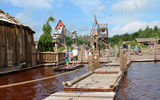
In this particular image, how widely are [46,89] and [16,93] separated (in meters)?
1.31

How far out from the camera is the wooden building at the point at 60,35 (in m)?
44.0

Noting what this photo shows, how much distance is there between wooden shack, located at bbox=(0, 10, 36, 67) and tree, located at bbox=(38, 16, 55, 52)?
5124 millimetres

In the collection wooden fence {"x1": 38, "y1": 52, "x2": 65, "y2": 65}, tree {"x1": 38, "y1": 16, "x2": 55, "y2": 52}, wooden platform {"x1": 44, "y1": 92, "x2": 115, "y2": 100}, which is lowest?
wooden platform {"x1": 44, "y1": 92, "x2": 115, "y2": 100}

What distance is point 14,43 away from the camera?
15445 mm

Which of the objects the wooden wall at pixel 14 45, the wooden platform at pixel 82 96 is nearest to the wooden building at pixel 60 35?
the wooden wall at pixel 14 45

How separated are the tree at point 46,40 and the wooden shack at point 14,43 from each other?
512 cm

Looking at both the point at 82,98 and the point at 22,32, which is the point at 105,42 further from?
the point at 82,98

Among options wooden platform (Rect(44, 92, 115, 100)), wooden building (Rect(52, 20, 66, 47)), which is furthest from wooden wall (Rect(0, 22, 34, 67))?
wooden building (Rect(52, 20, 66, 47))

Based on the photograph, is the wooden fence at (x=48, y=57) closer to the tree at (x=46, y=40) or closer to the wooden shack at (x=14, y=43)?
the wooden shack at (x=14, y=43)

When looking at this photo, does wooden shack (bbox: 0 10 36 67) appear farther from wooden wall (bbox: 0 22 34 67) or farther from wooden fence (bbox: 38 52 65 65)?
wooden fence (bbox: 38 52 65 65)

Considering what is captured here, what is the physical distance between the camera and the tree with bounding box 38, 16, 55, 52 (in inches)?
960

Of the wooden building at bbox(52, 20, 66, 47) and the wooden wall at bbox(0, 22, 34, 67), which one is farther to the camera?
the wooden building at bbox(52, 20, 66, 47)

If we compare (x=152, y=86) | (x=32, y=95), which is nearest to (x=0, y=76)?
(x=32, y=95)

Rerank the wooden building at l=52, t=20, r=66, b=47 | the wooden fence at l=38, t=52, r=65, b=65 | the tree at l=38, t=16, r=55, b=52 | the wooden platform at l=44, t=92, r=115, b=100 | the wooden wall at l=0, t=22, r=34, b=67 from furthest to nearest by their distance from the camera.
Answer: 1. the wooden building at l=52, t=20, r=66, b=47
2. the tree at l=38, t=16, r=55, b=52
3. the wooden fence at l=38, t=52, r=65, b=65
4. the wooden wall at l=0, t=22, r=34, b=67
5. the wooden platform at l=44, t=92, r=115, b=100
